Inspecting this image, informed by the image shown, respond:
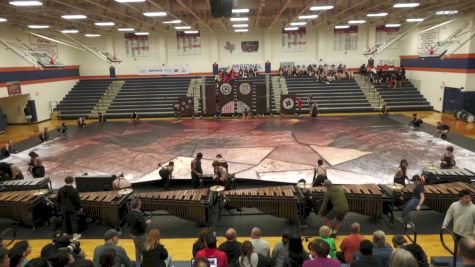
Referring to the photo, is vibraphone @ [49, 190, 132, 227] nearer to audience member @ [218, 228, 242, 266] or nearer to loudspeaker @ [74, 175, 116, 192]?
loudspeaker @ [74, 175, 116, 192]

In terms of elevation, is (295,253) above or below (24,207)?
above

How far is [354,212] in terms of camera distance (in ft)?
29.6

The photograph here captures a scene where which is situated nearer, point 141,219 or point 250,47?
point 141,219

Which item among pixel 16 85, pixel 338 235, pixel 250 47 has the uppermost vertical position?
pixel 250 47

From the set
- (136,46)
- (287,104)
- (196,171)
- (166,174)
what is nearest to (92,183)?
(166,174)

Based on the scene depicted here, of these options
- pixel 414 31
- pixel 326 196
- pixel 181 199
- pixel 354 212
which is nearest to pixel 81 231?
pixel 181 199

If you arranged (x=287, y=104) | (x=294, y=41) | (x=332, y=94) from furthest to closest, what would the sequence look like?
(x=294, y=41)
(x=332, y=94)
(x=287, y=104)

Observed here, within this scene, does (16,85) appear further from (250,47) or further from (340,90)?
(340,90)

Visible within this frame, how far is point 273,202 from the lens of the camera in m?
8.60

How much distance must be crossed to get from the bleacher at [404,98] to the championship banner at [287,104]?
7.44 metres

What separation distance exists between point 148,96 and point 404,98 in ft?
69.8

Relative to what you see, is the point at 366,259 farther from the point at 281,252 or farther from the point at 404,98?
the point at 404,98

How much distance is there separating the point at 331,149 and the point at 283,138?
3.13m

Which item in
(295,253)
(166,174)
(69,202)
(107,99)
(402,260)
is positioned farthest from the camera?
(107,99)
